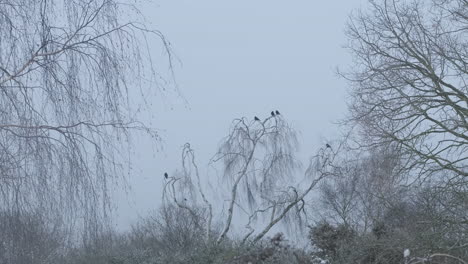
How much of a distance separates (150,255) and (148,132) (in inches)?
424

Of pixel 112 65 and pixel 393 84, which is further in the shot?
pixel 393 84

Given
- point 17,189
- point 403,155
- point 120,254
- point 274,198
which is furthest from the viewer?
point 274,198

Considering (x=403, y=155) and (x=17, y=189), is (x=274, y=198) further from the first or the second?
(x=17, y=189)

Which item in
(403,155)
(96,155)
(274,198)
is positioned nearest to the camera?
(96,155)

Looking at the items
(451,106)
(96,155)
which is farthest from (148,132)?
(451,106)

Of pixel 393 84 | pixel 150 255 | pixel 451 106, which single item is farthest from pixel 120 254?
pixel 451 106

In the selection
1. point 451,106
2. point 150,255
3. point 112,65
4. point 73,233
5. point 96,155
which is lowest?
point 73,233

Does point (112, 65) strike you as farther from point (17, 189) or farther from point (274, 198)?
point (274, 198)

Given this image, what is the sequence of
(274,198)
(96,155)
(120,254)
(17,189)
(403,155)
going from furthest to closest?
1. (274,198)
2. (120,254)
3. (403,155)
4. (96,155)
5. (17,189)

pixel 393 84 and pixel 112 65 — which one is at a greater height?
pixel 393 84

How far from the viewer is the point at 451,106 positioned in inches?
599

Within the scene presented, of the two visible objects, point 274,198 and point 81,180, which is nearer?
point 81,180

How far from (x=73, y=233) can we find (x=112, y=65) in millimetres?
1706

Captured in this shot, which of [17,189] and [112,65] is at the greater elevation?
[112,65]
